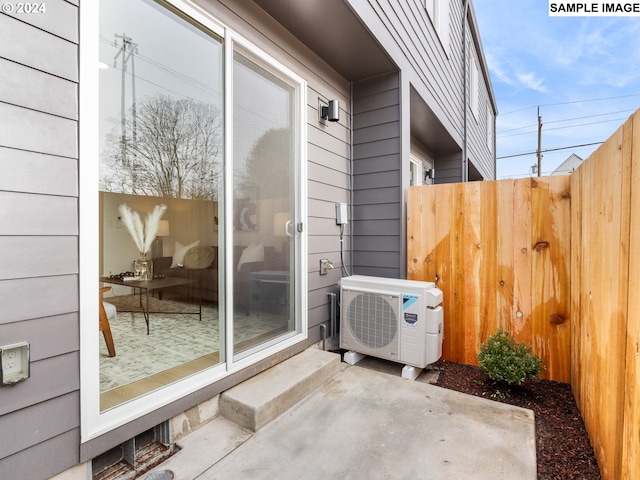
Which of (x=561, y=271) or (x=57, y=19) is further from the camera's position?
(x=561, y=271)

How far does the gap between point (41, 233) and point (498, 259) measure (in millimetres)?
3051

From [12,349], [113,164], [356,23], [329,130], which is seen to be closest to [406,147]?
[329,130]

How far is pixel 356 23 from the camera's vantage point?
2.64 meters

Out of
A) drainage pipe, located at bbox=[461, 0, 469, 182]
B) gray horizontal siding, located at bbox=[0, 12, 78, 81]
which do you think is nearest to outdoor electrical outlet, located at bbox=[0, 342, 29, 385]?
gray horizontal siding, located at bbox=[0, 12, 78, 81]

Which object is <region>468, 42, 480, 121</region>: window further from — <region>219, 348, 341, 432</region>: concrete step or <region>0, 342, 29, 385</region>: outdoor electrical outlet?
<region>0, 342, 29, 385</region>: outdoor electrical outlet

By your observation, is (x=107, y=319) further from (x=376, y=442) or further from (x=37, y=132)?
(x=376, y=442)

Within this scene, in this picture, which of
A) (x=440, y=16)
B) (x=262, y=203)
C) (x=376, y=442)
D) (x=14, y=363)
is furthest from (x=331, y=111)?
(x=440, y=16)

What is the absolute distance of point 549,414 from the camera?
213 cm

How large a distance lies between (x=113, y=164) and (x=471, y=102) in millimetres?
7422

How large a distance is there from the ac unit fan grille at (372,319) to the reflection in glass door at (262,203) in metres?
0.58

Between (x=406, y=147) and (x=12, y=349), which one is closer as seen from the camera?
(x=12, y=349)

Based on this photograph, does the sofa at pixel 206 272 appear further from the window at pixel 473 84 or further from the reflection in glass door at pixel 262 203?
the window at pixel 473 84

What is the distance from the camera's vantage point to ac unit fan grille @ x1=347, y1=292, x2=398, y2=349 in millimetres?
2756

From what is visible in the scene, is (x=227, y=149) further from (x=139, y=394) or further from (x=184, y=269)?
(x=139, y=394)
